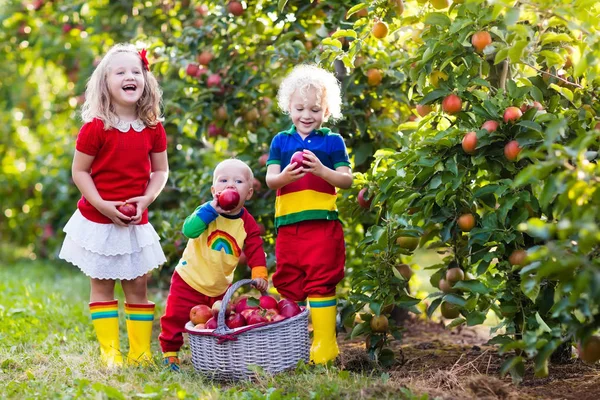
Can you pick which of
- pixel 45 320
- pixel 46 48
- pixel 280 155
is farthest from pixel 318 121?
pixel 46 48

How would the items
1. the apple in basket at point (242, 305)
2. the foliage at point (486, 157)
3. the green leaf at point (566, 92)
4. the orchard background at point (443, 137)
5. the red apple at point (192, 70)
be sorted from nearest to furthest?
the orchard background at point (443, 137) < the foliage at point (486, 157) < the green leaf at point (566, 92) < the apple in basket at point (242, 305) < the red apple at point (192, 70)

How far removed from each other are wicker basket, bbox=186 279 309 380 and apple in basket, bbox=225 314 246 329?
73mm

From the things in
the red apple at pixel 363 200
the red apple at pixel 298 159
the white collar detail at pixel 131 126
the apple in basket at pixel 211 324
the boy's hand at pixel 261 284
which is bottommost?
the apple in basket at pixel 211 324

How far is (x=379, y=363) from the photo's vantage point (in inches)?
123

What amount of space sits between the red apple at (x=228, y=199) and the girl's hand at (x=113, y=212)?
1.30 feet

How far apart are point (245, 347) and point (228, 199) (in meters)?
0.57

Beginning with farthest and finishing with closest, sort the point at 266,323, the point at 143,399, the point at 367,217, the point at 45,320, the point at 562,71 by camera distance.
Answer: the point at 45,320
the point at 367,217
the point at 562,71
the point at 266,323
the point at 143,399

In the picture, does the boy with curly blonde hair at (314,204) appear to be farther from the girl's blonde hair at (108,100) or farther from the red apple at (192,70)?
the red apple at (192,70)

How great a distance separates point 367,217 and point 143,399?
1511mm

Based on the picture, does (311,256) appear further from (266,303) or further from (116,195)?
(116,195)

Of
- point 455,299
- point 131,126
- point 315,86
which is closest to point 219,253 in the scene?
point 131,126

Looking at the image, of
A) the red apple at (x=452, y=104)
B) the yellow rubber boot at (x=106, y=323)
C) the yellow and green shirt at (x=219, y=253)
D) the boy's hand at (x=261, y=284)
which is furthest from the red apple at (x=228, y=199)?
the red apple at (x=452, y=104)

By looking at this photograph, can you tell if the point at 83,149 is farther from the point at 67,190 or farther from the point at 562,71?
the point at 67,190

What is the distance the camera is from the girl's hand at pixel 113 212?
10.0ft
